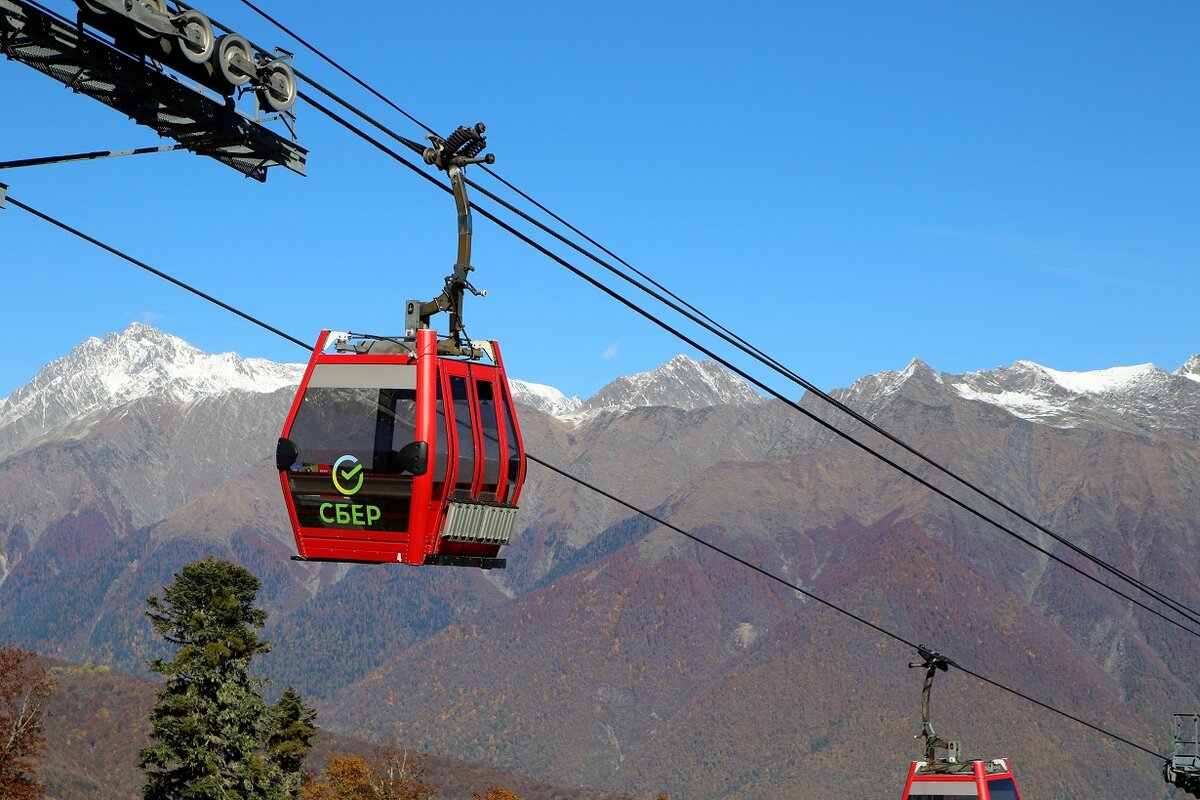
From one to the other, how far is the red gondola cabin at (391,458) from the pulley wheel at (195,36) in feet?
15.5

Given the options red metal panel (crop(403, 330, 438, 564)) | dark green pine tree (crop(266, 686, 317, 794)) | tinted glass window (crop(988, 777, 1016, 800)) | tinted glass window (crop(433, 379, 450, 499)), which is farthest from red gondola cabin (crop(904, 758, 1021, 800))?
dark green pine tree (crop(266, 686, 317, 794))

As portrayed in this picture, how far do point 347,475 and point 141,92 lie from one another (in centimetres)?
557

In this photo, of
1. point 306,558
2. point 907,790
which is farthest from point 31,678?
point 306,558

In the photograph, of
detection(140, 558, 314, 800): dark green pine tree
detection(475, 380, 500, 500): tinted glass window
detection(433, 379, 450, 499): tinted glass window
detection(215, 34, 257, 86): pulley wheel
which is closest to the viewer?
detection(215, 34, 257, 86): pulley wheel

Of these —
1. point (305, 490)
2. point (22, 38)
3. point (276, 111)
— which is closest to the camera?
point (22, 38)

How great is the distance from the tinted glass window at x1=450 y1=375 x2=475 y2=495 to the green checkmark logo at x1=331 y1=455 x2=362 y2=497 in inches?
51.6

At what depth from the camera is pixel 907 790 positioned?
39.3 metres

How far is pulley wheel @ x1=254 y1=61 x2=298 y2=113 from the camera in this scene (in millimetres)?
19953

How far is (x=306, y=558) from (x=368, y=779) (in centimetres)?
10136

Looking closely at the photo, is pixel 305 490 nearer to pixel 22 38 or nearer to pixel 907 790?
pixel 22 38

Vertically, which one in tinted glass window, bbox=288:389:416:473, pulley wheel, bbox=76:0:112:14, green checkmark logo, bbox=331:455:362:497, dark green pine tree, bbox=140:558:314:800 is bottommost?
green checkmark logo, bbox=331:455:362:497

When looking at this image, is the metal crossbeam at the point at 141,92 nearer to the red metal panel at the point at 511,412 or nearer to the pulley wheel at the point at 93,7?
the pulley wheel at the point at 93,7

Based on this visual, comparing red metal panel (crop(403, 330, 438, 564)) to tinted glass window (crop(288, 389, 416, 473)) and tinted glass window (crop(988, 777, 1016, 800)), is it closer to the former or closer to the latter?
tinted glass window (crop(288, 389, 416, 473))

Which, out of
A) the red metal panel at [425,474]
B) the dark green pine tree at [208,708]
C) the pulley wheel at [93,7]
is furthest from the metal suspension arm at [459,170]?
the dark green pine tree at [208,708]
